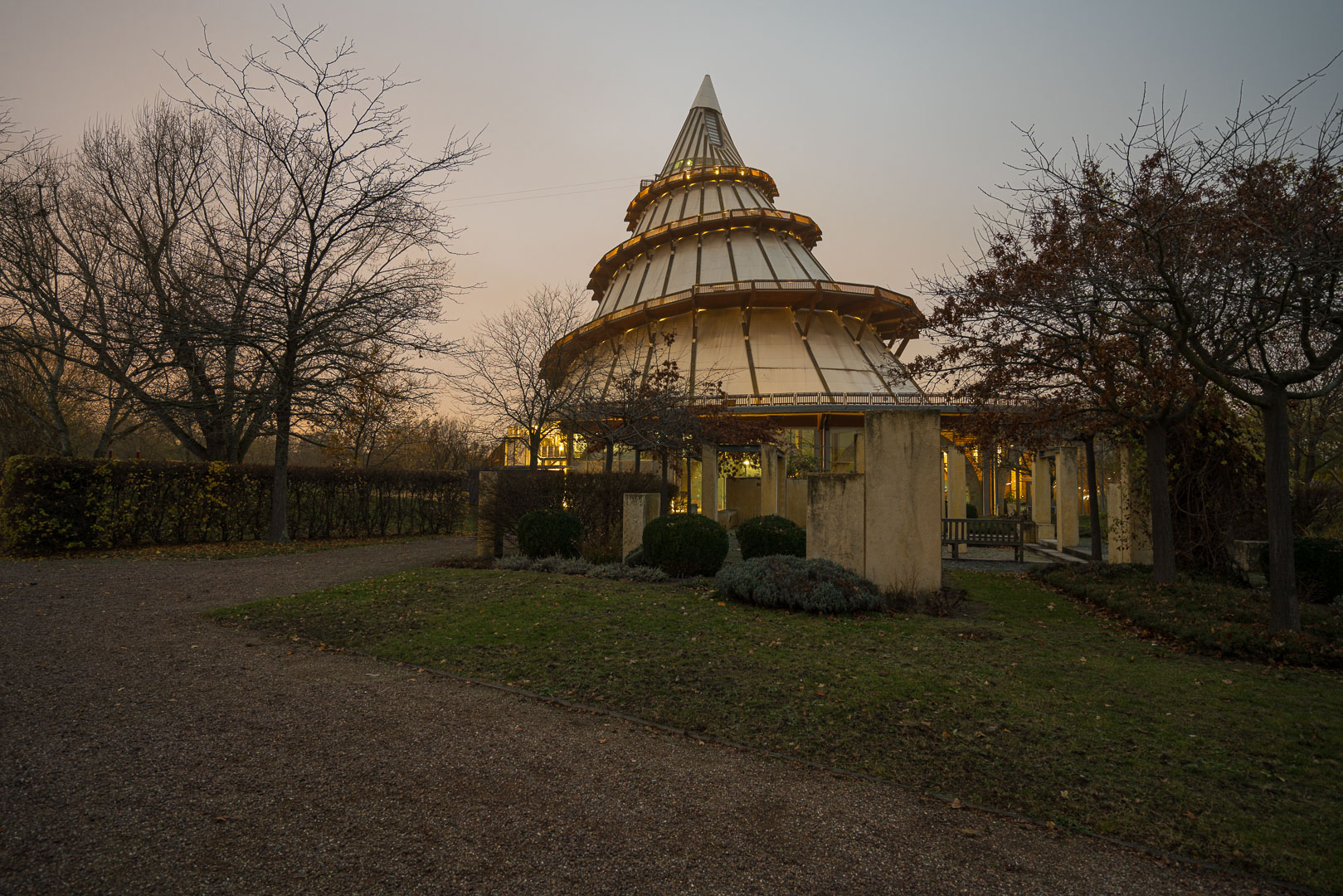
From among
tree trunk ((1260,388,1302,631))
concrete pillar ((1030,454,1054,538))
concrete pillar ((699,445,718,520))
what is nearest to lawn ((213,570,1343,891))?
tree trunk ((1260,388,1302,631))

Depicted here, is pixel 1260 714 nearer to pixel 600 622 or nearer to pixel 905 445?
pixel 905 445

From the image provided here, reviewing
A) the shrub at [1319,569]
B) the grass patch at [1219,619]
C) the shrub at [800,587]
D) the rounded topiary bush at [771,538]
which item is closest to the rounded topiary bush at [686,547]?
the rounded topiary bush at [771,538]

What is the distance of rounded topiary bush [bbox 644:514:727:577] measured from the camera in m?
11.0

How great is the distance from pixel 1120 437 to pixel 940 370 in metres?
3.64

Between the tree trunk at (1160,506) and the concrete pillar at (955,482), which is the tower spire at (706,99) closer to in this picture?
the concrete pillar at (955,482)

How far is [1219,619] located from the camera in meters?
7.44

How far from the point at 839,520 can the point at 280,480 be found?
1329cm

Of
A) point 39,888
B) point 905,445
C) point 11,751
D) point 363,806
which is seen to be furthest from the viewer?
point 905,445

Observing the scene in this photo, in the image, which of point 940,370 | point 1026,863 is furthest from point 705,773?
point 940,370

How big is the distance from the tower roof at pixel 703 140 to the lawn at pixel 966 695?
5064cm

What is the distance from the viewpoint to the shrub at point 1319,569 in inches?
348

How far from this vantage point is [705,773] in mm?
3838

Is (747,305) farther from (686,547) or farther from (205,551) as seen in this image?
(205,551)

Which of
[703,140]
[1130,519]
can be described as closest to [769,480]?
[1130,519]
